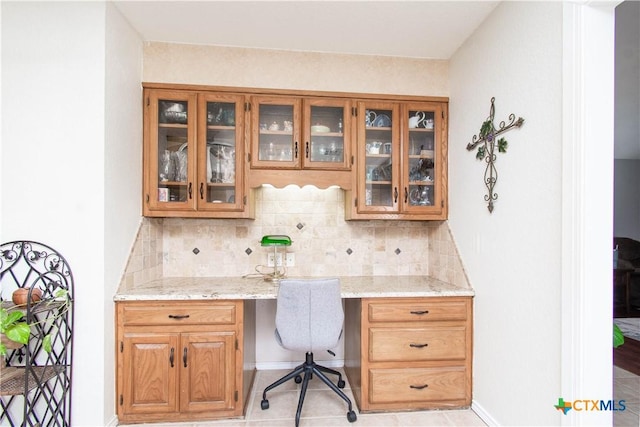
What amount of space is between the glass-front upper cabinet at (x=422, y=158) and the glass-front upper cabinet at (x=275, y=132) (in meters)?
0.87

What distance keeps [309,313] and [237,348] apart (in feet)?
1.78

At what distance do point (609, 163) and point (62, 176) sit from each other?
276 cm

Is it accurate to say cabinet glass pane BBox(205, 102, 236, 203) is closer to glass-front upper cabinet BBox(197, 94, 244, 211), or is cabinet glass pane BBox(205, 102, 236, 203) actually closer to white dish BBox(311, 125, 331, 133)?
glass-front upper cabinet BBox(197, 94, 244, 211)

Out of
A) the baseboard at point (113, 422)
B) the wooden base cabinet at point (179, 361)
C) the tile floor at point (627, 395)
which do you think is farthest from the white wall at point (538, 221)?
the baseboard at point (113, 422)

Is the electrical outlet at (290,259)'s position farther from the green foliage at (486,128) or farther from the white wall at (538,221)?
the green foliage at (486,128)

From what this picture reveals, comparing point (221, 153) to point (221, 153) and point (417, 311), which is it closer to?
point (221, 153)

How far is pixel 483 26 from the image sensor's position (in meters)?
2.04

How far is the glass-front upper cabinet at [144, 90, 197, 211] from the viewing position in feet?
7.42

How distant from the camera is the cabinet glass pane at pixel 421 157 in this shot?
2.48 metres

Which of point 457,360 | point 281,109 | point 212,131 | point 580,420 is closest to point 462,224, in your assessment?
point 457,360

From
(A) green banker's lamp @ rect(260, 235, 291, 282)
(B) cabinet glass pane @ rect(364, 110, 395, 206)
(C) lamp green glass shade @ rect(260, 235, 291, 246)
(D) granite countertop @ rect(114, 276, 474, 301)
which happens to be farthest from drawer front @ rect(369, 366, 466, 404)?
(B) cabinet glass pane @ rect(364, 110, 395, 206)

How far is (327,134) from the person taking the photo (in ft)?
7.90

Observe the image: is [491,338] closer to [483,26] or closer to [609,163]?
[609,163]

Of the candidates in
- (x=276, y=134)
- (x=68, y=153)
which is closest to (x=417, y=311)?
(x=276, y=134)
